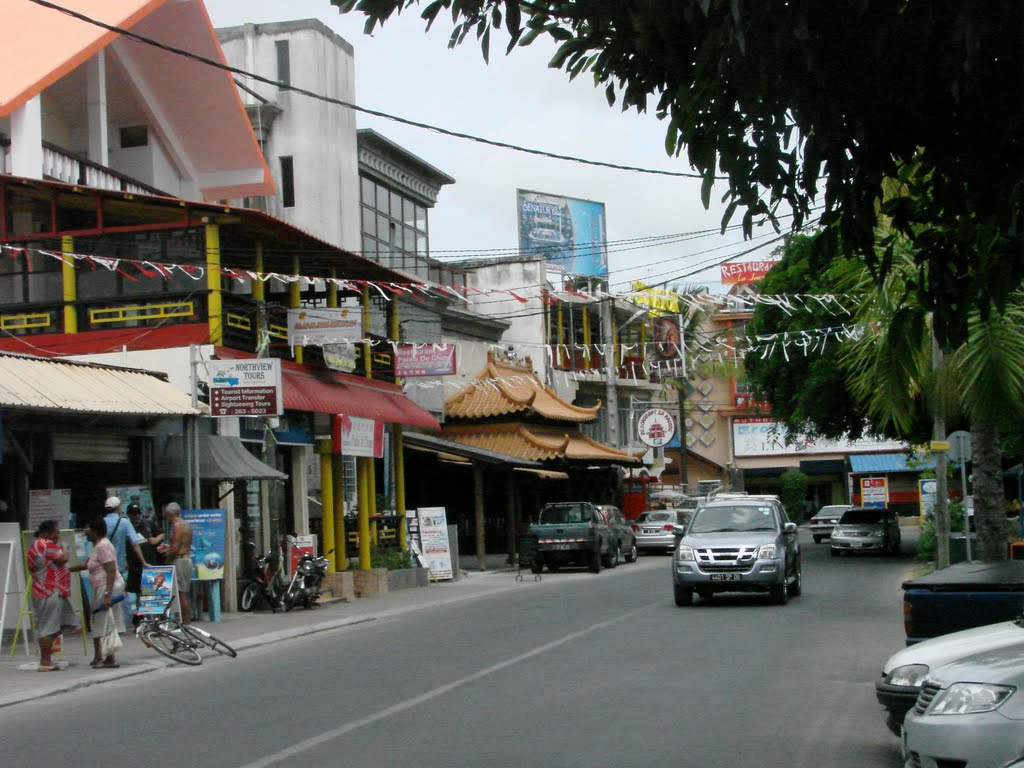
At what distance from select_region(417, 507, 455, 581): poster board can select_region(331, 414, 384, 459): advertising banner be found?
13.4 ft

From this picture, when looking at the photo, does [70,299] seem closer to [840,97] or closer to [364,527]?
Result: [364,527]

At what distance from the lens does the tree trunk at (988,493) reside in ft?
64.6

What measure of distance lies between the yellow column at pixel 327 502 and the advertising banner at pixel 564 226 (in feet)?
126

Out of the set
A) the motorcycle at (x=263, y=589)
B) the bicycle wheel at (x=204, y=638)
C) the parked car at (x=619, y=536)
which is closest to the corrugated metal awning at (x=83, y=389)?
the bicycle wheel at (x=204, y=638)

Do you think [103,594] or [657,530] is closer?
[103,594]

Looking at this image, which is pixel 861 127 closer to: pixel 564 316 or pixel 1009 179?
pixel 1009 179

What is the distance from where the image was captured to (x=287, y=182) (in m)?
37.0

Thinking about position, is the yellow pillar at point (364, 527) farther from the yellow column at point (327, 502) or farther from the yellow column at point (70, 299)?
the yellow column at point (70, 299)

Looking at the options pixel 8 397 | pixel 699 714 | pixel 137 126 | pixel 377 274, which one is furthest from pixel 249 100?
pixel 699 714

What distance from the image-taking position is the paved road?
934 centimetres

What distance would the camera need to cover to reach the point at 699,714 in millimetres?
10781

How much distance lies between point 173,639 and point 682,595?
9.40 metres

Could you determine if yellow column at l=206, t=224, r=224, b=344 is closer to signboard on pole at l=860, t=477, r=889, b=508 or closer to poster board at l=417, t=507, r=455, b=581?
poster board at l=417, t=507, r=455, b=581

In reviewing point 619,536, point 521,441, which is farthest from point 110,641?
point 521,441
